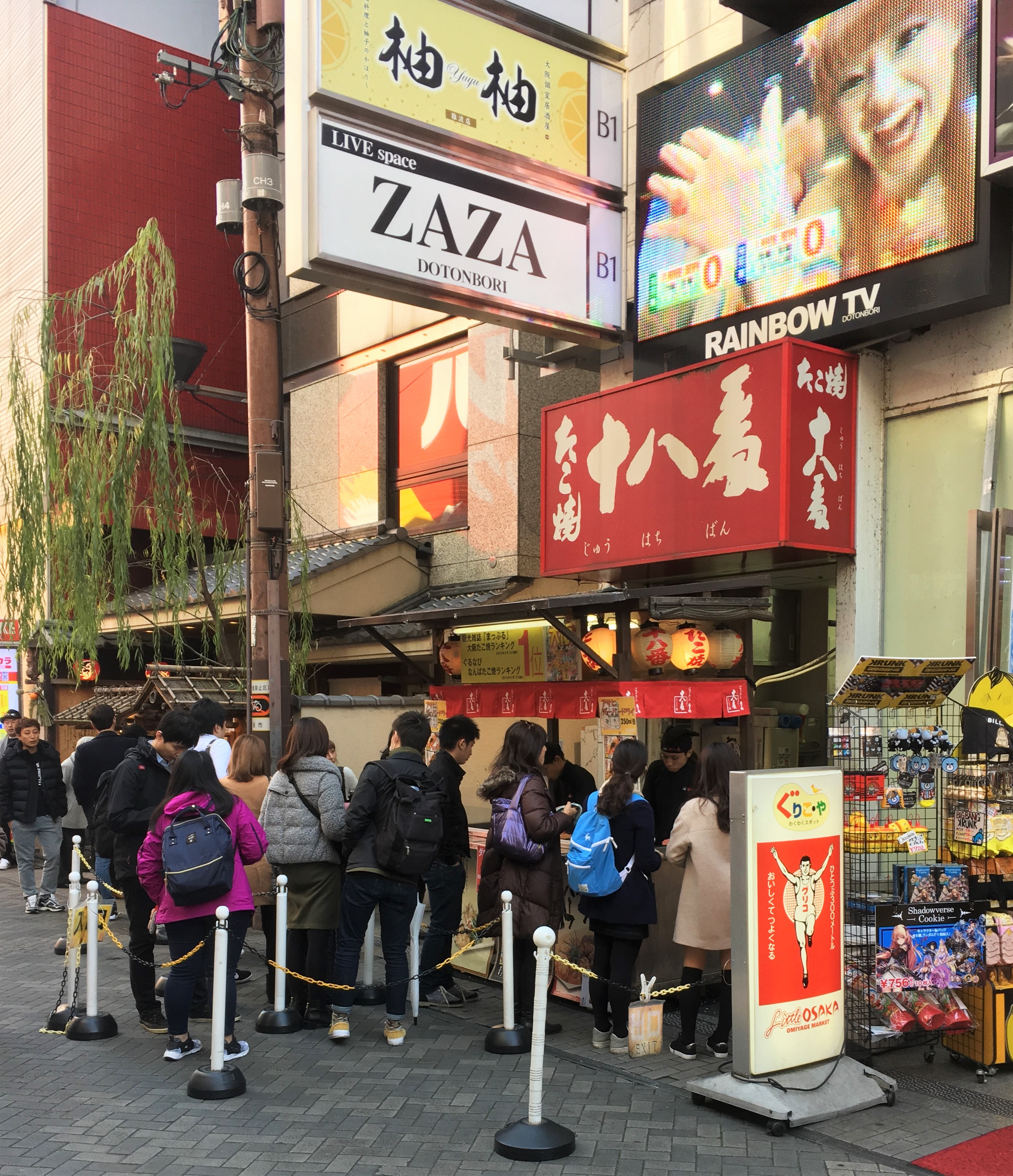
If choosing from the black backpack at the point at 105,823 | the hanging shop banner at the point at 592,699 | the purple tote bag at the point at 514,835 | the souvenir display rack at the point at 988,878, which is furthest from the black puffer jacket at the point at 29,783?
the souvenir display rack at the point at 988,878

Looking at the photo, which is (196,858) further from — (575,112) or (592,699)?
(575,112)

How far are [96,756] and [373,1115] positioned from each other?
20.8ft

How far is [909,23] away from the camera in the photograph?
870 centimetres

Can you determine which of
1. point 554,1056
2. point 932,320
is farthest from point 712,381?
point 554,1056

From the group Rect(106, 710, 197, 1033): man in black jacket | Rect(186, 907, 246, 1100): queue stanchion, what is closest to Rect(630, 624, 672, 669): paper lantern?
Rect(106, 710, 197, 1033): man in black jacket

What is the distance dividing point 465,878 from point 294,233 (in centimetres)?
522

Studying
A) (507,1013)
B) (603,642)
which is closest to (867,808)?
(507,1013)

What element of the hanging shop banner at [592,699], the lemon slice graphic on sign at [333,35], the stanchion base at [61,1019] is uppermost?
the lemon slice graphic on sign at [333,35]

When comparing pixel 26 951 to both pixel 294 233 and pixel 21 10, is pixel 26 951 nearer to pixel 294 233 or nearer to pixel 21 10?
pixel 294 233

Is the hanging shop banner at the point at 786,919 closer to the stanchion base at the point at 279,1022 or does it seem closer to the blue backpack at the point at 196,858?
Answer: the blue backpack at the point at 196,858

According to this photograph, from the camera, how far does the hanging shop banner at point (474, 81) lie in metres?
8.79

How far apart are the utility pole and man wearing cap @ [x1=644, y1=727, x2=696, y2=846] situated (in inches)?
129

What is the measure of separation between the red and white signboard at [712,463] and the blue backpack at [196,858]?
475 cm

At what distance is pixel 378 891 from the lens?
7.29m
